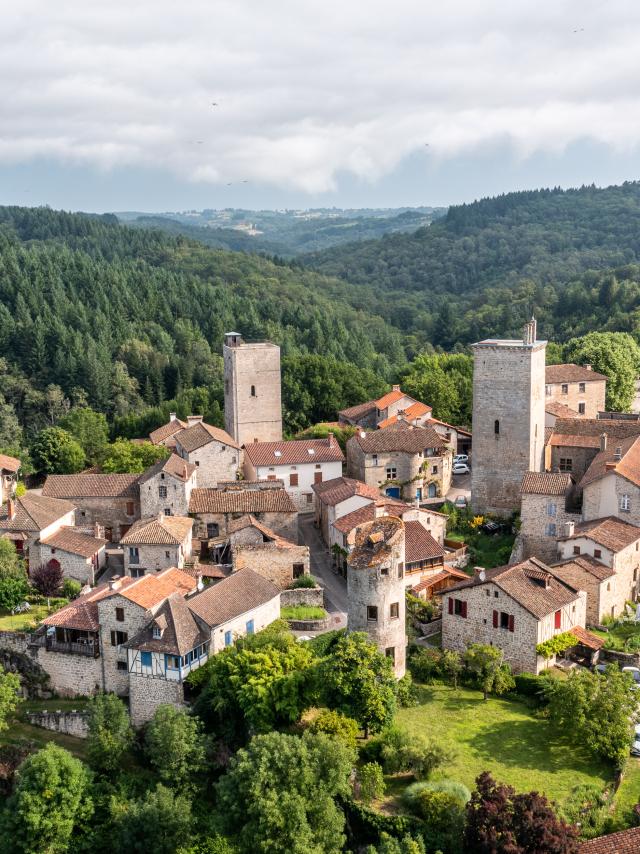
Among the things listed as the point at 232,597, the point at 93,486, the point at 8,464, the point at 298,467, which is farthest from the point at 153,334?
the point at 232,597

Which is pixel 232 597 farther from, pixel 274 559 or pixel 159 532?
pixel 159 532

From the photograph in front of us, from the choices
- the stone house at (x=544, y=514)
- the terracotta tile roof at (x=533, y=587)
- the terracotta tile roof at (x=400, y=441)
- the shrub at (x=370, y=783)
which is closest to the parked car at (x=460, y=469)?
the terracotta tile roof at (x=400, y=441)

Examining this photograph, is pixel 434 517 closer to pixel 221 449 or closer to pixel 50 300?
pixel 221 449

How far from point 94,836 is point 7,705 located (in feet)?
23.6

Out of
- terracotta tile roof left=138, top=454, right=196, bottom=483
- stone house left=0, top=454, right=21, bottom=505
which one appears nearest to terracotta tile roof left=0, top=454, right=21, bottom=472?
stone house left=0, top=454, right=21, bottom=505

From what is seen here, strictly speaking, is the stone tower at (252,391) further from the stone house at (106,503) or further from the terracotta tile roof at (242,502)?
the terracotta tile roof at (242,502)

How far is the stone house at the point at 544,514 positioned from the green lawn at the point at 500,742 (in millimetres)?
13134

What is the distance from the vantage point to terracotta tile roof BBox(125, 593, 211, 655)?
39.1m

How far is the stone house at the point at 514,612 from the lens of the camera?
134ft

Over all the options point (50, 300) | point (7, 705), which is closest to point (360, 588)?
point (7, 705)

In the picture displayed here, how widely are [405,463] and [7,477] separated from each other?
1035 inches

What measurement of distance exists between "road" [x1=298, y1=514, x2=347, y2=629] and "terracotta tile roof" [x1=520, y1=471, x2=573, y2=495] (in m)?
11.9

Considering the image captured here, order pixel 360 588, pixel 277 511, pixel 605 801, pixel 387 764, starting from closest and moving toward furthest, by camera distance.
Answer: pixel 605 801 < pixel 387 764 < pixel 360 588 < pixel 277 511

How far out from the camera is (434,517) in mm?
54219
